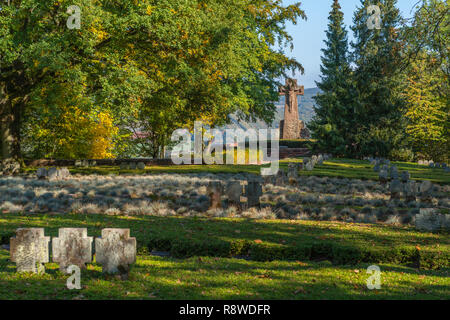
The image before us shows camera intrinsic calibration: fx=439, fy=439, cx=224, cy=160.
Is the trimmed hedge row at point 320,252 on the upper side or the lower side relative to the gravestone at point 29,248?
lower

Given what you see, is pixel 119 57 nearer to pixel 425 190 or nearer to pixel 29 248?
pixel 425 190

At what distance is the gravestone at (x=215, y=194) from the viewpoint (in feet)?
42.6

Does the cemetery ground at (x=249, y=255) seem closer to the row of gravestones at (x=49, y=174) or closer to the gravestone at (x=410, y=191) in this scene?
the gravestone at (x=410, y=191)

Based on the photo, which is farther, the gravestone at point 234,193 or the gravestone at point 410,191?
the gravestone at point 410,191

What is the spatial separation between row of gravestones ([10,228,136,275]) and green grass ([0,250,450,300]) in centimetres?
16

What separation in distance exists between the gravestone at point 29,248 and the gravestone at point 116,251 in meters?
0.82

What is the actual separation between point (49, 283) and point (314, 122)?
4267 cm

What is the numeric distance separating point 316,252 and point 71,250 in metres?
4.09

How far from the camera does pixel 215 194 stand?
42.7 feet

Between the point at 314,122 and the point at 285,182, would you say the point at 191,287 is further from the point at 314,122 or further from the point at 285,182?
the point at 314,122

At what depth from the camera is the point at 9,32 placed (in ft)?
Result: 61.1

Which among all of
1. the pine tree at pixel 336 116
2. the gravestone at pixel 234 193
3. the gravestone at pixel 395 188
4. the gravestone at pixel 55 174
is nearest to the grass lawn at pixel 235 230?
the gravestone at pixel 234 193

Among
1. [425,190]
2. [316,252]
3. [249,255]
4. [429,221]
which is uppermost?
[425,190]

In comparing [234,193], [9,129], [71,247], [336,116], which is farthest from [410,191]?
[336,116]
